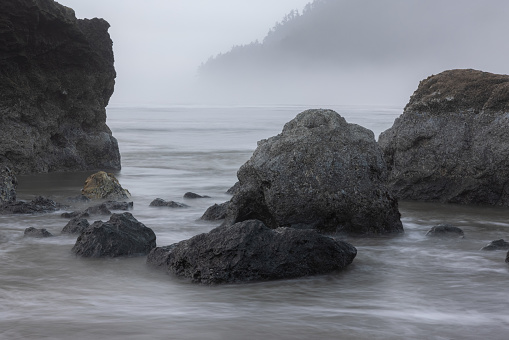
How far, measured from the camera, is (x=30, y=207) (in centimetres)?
1002

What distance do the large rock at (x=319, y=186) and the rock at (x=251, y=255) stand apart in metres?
1.90

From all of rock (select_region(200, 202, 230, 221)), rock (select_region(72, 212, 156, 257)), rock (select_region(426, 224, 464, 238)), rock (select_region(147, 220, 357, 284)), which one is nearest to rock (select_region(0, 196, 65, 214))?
rock (select_region(200, 202, 230, 221))

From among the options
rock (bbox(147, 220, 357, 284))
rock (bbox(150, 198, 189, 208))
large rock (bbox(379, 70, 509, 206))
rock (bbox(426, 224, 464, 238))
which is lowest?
rock (bbox(150, 198, 189, 208))

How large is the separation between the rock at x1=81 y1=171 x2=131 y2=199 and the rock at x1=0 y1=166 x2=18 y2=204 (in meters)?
1.45

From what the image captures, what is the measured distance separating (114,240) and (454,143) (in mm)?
6501

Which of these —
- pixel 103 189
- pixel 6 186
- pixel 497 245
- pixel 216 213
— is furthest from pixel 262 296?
pixel 103 189

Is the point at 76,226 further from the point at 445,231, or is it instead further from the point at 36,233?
the point at 445,231

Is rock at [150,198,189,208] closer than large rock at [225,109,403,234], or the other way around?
large rock at [225,109,403,234]

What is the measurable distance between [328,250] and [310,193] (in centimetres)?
197

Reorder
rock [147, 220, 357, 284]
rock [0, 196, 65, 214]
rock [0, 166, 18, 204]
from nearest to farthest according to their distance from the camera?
rock [147, 220, 357, 284] → rock [0, 196, 65, 214] → rock [0, 166, 18, 204]

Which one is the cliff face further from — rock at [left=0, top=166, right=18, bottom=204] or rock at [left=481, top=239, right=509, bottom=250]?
rock at [left=481, top=239, right=509, bottom=250]

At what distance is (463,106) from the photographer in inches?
471

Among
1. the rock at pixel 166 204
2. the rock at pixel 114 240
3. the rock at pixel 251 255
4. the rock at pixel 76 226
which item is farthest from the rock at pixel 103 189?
the rock at pixel 251 255

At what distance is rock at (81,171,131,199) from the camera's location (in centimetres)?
1192
